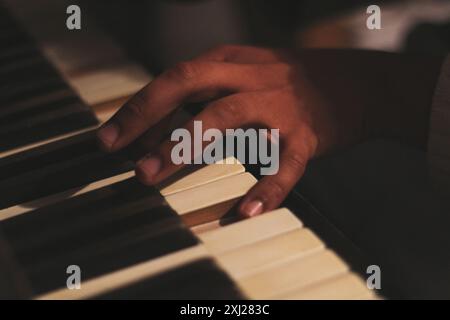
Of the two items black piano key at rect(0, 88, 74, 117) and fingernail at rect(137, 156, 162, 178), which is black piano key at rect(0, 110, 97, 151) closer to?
black piano key at rect(0, 88, 74, 117)

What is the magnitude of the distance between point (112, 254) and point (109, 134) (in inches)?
6.9

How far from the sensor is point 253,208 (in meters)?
0.69

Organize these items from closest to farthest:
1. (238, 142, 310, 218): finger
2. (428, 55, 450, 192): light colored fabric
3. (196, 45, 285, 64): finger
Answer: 1. (238, 142, 310, 218): finger
2. (428, 55, 450, 192): light colored fabric
3. (196, 45, 285, 64): finger

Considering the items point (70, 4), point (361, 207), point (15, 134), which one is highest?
point (70, 4)

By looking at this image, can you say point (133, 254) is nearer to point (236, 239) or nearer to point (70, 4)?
point (236, 239)

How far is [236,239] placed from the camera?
2.13ft

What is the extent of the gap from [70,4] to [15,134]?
460 millimetres

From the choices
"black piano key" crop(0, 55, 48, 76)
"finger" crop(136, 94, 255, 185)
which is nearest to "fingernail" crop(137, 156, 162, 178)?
"finger" crop(136, 94, 255, 185)

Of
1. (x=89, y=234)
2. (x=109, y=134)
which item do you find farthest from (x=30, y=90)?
(x=89, y=234)

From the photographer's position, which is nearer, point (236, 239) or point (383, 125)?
point (236, 239)

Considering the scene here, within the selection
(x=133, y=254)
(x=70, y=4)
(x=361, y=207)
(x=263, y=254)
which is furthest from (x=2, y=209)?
(x=70, y=4)

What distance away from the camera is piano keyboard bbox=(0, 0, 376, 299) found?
1.98ft

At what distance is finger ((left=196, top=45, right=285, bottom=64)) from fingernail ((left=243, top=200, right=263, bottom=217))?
295 millimetres
